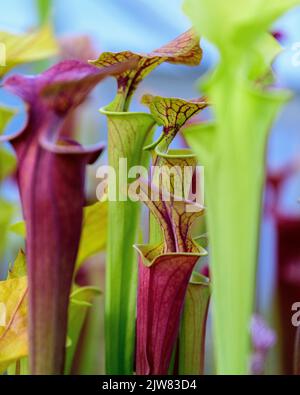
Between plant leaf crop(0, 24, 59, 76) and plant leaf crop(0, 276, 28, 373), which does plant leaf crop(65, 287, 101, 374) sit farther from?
plant leaf crop(0, 24, 59, 76)

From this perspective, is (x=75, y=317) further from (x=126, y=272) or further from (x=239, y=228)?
(x=239, y=228)

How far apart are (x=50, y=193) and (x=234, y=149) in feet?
0.35

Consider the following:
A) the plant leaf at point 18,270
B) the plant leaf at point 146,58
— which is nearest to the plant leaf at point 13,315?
the plant leaf at point 18,270

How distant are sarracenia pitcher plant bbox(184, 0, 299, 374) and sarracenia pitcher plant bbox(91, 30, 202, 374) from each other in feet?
0.35

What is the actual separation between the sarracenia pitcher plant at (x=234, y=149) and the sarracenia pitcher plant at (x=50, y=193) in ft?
0.23

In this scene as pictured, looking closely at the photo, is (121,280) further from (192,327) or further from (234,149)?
(234,149)

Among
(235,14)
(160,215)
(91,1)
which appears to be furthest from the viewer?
(91,1)

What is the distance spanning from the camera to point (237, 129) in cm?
32

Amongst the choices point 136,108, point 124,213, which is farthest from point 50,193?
point 136,108

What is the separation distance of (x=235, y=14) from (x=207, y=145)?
0.21 ft

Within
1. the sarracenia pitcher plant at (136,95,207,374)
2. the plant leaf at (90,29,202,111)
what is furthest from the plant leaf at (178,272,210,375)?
the plant leaf at (90,29,202,111)

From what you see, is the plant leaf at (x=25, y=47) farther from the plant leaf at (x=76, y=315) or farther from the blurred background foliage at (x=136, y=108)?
the plant leaf at (x=76, y=315)

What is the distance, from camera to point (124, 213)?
448 mm
